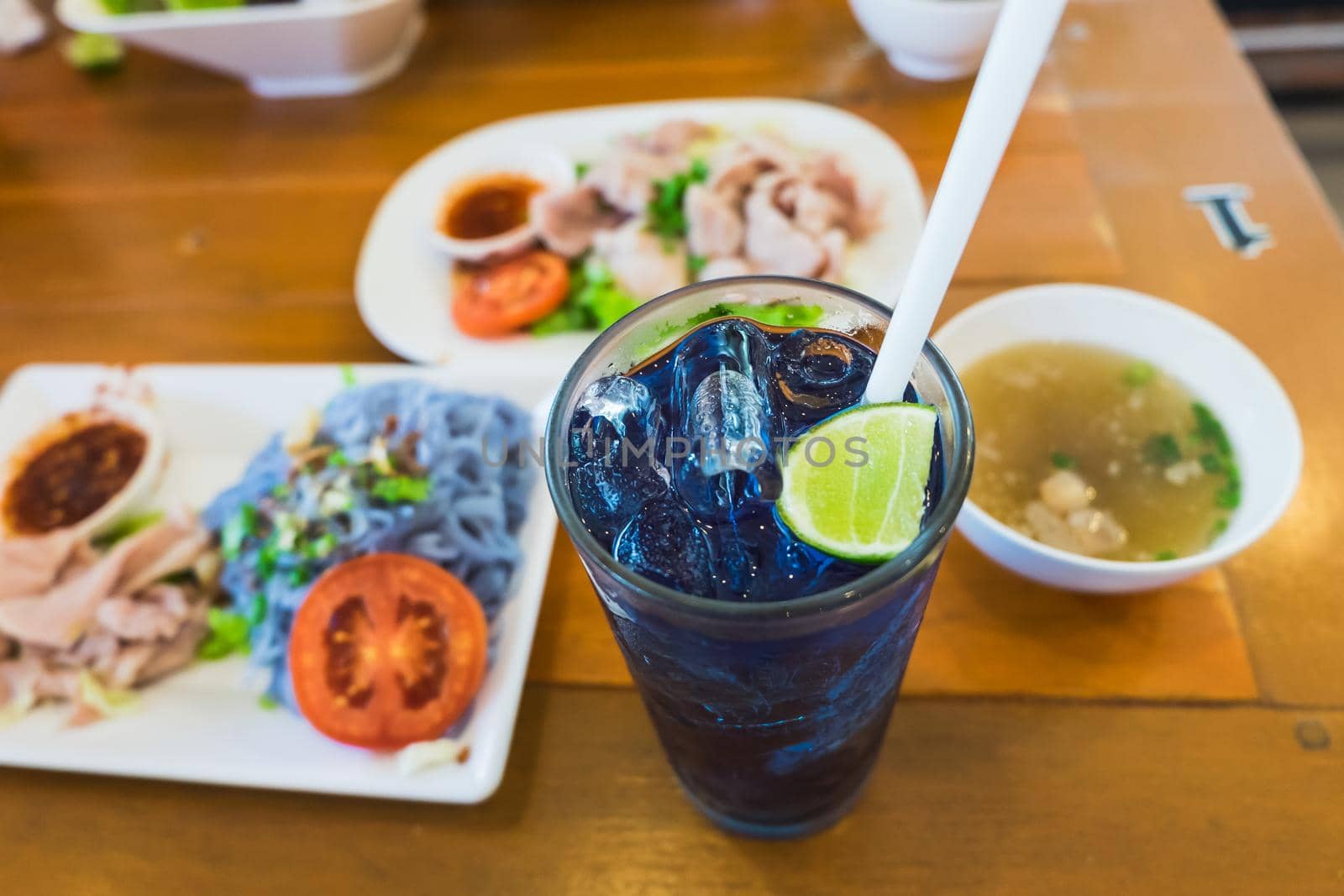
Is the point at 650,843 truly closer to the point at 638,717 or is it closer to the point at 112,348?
the point at 638,717

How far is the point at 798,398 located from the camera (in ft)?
2.46

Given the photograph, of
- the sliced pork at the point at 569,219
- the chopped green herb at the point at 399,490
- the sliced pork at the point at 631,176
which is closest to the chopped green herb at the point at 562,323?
the sliced pork at the point at 569,219

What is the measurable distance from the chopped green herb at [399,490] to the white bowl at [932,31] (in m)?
1.40

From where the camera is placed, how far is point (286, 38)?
1.98 m

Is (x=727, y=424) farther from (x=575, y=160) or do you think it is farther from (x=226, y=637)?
(x=575, y=160)

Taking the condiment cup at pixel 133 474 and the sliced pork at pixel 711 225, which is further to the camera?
the sliced pork at pixel 711 225

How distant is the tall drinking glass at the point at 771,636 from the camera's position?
573mm

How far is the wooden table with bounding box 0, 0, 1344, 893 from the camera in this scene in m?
0.92

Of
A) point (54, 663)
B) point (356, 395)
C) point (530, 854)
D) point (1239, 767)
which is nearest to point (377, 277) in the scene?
point (356, 395)

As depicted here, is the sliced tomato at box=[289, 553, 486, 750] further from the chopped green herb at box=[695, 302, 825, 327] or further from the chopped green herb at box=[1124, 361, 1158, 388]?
the chopped green herb at box=[1124, 361, 1158, 388]

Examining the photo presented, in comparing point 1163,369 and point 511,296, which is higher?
point 1163,369

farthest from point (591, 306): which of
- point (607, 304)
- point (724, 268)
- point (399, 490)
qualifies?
point (399, 490)

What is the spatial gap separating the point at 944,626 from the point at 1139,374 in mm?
464

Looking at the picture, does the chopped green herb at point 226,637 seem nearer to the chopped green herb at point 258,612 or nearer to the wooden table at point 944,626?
the chopped green herb at point 258,612
